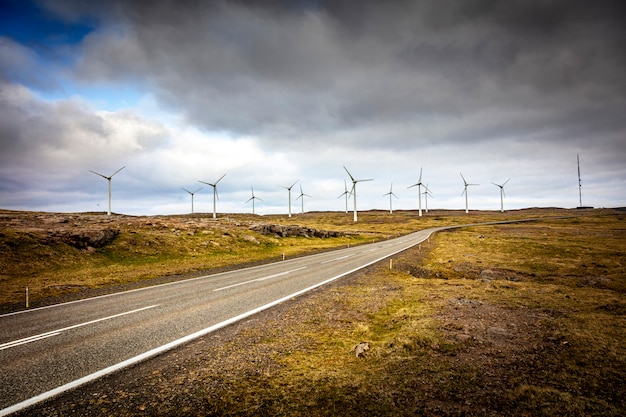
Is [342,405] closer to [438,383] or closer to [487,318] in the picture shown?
[438,383]

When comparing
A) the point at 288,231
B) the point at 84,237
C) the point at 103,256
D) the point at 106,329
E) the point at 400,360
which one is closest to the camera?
the point at 400,360

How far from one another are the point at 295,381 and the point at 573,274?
72.7 feet

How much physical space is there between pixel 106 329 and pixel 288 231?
49.5 m

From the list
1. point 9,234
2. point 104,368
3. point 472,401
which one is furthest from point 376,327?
point 9,234

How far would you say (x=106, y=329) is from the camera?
9.84 metres

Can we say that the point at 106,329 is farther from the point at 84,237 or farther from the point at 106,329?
the point at 84,237

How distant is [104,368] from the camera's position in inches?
275

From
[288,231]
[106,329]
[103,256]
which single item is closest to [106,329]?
[106,329]

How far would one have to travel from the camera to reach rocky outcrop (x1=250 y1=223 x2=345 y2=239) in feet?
179

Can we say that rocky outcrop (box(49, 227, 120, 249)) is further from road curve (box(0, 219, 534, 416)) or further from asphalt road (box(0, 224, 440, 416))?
road curve (box(0, 219, 534, 416))

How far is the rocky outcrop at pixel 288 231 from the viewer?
5456cm

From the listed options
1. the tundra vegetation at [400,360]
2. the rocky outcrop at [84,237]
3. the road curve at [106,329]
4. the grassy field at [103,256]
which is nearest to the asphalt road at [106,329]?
the road curve at [106,329]

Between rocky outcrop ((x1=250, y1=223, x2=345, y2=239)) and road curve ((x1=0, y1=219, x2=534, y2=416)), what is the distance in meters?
36.7

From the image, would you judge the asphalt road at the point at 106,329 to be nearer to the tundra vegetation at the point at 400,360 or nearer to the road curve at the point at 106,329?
the road curve at the point at 106,329
